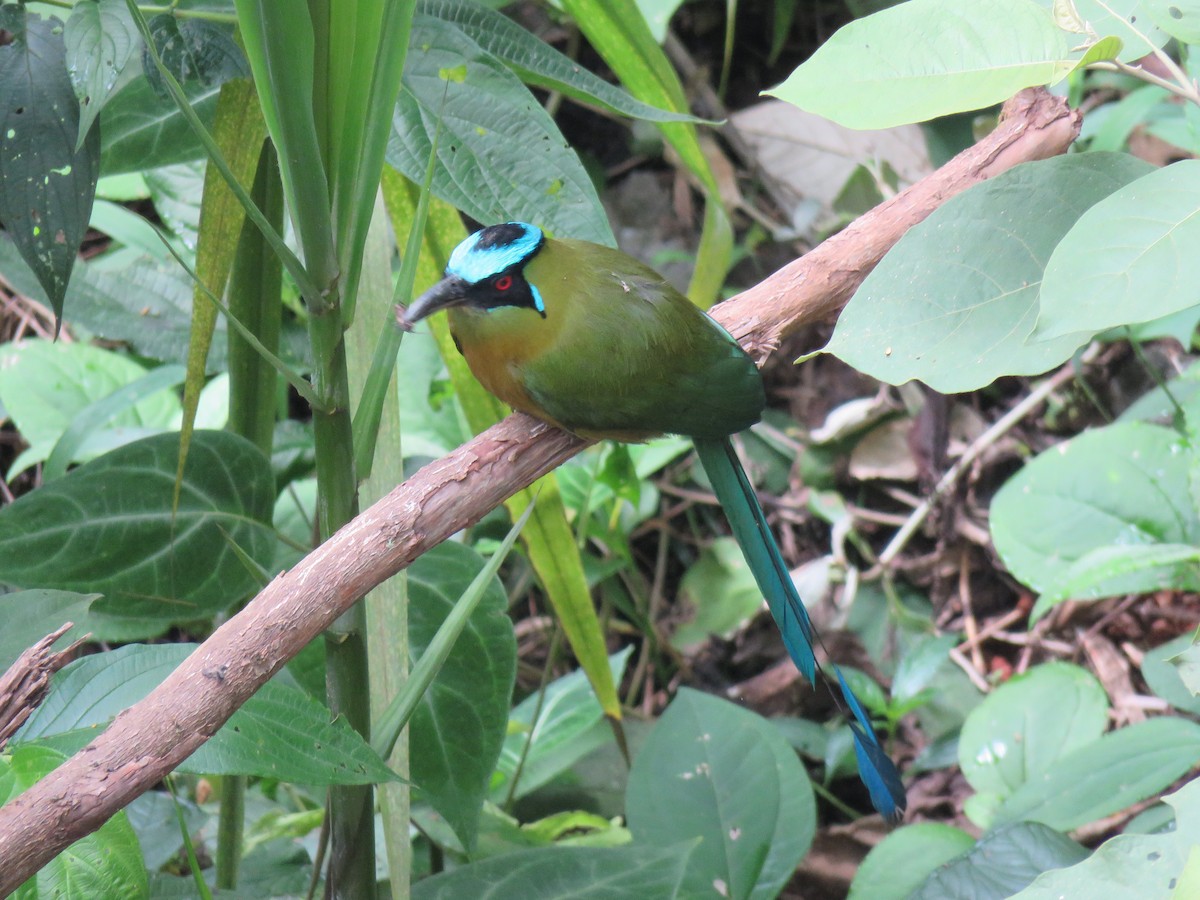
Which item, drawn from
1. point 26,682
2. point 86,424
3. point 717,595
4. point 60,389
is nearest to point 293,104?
point 26,682

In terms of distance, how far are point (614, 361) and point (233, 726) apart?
759mm

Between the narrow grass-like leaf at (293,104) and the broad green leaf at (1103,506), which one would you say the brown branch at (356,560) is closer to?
the narrow grass-like leaf at (293,104)

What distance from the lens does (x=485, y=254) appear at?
1366 mm

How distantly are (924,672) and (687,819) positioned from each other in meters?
0.64

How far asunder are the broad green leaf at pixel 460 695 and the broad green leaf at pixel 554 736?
1.53 ft

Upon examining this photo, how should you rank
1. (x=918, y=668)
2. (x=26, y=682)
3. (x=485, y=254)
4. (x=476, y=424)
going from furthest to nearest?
(x=918, y=668), (x=476, y=424), (x=485, y=254), (x=26, y=682)

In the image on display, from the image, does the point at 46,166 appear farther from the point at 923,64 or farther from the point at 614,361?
the point at 923,64

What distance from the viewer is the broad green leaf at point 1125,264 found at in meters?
0.83

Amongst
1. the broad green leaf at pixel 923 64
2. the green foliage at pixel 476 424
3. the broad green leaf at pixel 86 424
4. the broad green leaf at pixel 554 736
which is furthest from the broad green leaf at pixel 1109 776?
the broad green leaf at pixel 86 424

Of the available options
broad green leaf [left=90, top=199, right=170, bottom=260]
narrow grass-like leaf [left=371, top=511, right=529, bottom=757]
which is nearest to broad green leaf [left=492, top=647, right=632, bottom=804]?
narrow grass-like leaf [left=371, top=511, right=529, bottom=757]

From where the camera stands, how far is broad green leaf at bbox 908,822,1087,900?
132cm

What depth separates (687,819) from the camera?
1619 mm

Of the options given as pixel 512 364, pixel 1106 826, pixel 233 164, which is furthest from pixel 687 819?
pixel 233 164

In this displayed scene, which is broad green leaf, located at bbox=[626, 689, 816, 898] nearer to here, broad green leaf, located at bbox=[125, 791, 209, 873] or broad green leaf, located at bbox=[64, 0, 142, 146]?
broad green leaf, located at bbox=[125, 791, 209, 873]
